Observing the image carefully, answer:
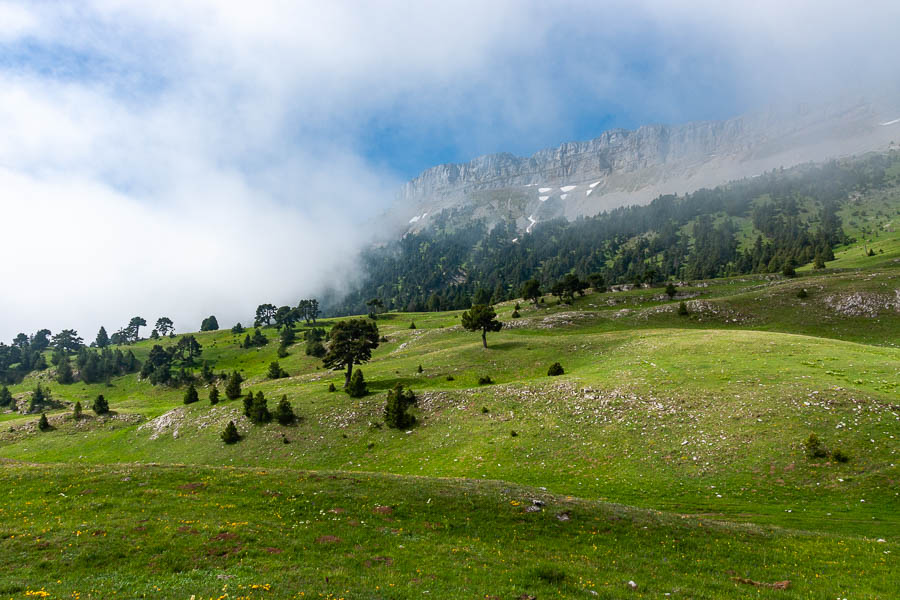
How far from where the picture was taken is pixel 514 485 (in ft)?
93.7

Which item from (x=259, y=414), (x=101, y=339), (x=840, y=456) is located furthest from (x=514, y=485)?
(x=101, y=339)

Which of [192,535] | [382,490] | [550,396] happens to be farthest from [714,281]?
[192,535]

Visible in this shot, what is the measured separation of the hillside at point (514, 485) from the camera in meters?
15.7

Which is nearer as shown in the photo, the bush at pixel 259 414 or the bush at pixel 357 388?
the bush at pixel 259 414

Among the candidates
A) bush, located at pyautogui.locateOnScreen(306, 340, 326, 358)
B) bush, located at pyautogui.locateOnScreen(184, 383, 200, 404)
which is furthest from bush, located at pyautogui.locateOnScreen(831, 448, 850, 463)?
bush, located at pyautogui.locateOnScreen(306, 340, 326, 358)

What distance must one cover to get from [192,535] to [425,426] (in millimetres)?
31846

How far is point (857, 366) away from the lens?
145 feet

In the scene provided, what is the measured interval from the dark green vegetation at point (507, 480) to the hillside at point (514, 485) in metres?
0.16

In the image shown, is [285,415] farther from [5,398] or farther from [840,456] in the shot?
[5,398]

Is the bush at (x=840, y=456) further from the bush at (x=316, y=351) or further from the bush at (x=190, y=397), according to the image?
the bush at (x=316, y=351)

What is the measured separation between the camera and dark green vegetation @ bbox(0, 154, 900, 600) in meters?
15.6

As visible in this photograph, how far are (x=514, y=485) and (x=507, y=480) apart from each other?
644 centimetres

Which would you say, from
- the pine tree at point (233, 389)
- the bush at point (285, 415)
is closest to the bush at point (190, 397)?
the pine tree at point (233, 389)

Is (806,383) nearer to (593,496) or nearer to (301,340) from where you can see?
(593,496)
